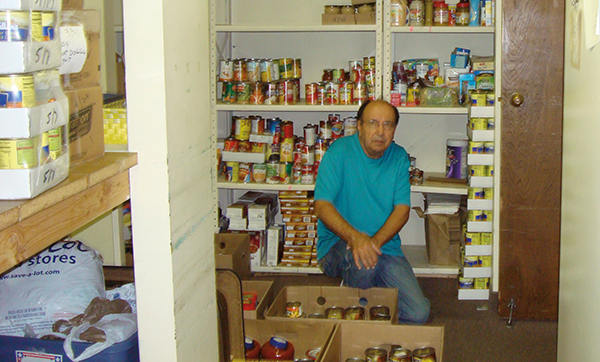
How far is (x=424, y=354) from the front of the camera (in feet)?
6.55

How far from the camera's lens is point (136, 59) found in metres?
0.97

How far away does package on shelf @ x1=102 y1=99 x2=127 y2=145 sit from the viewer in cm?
116

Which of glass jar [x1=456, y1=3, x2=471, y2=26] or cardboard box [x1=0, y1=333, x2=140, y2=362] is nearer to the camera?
cardboard box [x1=0, y1=333, x2=140, y2=362]

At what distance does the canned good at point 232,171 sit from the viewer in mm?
3822

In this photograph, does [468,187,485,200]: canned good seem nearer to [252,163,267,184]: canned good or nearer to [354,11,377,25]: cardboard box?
[354,11,377,25]: cardboard box

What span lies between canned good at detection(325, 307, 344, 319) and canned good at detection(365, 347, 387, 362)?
1.16 ft

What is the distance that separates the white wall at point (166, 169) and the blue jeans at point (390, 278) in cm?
179

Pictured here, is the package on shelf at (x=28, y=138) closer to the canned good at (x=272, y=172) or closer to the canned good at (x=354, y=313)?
the canned good at (x=354, y=313)

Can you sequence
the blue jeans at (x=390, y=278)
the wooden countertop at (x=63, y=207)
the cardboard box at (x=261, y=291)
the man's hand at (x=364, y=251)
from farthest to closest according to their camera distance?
1. the blue jeans at (x=390, y=278)
2. the man's hand at (x=364, y=251)
3. the cardboard box at (x=261, y=291)
4. the wooden countertop at (x=63, y=207)

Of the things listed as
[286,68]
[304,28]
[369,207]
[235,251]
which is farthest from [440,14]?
[235,251]

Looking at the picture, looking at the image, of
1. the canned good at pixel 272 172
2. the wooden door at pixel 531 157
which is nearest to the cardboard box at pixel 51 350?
the wooden door at pixel 531 157

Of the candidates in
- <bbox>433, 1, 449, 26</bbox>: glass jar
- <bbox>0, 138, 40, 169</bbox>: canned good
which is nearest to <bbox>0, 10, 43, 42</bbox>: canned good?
<bbox>0, 138, 40, 169</bbox>: canned good

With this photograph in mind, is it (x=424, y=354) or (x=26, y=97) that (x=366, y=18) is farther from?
(x=26, y=97)

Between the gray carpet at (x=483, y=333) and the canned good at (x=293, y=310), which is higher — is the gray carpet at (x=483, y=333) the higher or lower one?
the lower one
